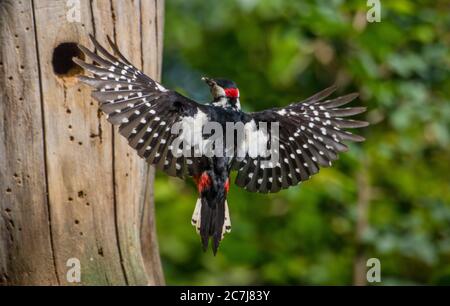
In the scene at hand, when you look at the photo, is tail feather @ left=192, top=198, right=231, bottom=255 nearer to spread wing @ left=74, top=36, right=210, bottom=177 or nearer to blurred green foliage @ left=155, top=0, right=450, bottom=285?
spread wing @ left=74, top=36, right=210, bottom=177

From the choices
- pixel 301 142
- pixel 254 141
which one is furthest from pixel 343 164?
pixel 254 141

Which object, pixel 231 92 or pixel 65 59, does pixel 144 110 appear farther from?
pixel 65 59

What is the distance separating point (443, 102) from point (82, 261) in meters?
3.01

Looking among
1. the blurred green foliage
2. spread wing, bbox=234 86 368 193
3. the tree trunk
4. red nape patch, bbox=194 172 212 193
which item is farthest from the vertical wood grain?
the blurred green foliage

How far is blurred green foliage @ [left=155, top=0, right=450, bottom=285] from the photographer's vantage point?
5.36 m

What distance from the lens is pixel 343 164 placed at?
5.45m

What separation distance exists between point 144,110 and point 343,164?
2.46 metres

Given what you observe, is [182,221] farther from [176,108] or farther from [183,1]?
[176,108]

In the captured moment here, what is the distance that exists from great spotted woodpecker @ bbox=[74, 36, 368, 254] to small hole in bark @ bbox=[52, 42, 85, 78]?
0.27 m

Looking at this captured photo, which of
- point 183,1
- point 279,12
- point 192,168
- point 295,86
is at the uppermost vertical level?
point 183,1

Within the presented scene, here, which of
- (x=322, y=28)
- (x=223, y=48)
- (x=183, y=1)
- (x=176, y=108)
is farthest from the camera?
(x=183, y=1)

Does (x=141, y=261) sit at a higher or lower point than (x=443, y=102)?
lower

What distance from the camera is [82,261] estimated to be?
12.2 feet
